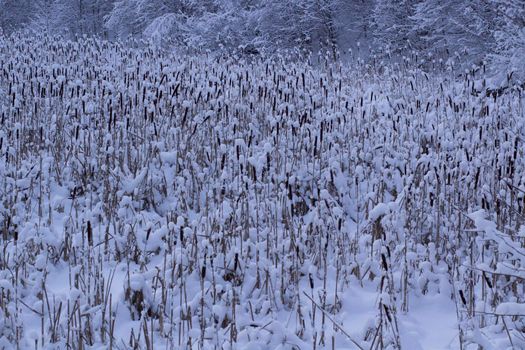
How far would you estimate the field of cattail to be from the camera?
259 centimetres

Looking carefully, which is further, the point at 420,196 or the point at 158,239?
the point at 420,196

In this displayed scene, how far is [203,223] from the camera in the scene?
140 inches

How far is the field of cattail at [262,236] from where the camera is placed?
259 cm

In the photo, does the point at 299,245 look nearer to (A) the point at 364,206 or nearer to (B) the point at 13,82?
(A) the point at 364,206

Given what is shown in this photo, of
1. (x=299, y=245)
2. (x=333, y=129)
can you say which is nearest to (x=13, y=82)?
(x=333, y=129)

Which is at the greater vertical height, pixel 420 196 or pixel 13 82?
pixel 13 82

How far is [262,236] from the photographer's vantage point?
12.2 ft

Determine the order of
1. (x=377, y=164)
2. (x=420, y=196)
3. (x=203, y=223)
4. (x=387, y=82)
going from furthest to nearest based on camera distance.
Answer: (x=387, y=82), (x=377, y=164), (x=420, y=196), (x=203, y=223)

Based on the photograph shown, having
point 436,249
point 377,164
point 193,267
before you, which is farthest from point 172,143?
point 436,249

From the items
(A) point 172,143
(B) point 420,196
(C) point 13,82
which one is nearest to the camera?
(B) point 420,196

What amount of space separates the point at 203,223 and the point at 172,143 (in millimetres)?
2232

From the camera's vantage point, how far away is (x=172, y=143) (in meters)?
5.61

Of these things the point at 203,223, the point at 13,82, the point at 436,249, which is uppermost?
the point at 13,82

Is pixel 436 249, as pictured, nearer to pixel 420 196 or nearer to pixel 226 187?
pixel 420 196
